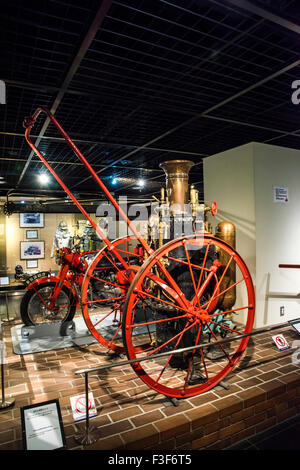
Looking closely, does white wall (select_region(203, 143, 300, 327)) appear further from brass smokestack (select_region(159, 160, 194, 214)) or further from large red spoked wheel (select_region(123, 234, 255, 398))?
brass smokestack (select_region(159, 160, 194, 214))

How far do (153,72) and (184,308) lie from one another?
2.07 meters

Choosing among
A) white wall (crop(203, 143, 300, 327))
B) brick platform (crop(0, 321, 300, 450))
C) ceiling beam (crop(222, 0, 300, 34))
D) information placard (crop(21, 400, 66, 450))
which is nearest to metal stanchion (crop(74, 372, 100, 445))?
brick platform (crop(0, 321, 300, 450))

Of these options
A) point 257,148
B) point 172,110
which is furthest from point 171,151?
point 172,110

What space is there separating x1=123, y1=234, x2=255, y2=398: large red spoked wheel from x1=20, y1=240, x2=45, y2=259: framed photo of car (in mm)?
8520

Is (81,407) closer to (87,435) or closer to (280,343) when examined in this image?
(87,435)

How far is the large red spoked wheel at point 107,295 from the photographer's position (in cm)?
377

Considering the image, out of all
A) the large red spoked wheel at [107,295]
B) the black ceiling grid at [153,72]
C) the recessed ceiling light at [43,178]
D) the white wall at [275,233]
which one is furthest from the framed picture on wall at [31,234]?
the white wall at [275,233]

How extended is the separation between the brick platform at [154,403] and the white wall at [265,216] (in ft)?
4.30

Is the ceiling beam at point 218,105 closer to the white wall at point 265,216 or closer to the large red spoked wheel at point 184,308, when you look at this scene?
the white wall at point 265,216

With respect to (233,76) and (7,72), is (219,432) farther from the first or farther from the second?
(7,72)

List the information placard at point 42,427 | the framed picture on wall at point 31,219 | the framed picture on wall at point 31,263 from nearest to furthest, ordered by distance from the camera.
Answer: the information placard at point 42,427, the framed picture on wall at point 31,219, the framed picture on wall at point 31,263

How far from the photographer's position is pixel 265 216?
5.00 metres

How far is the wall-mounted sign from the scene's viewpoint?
512 cm

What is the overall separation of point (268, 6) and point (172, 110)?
1711 millimetres
